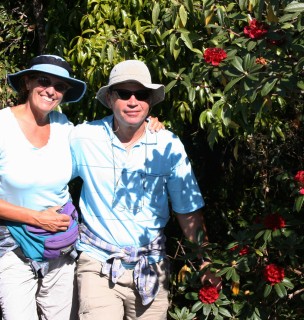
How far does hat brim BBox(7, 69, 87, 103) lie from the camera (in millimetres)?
3596

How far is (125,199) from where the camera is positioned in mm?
3605

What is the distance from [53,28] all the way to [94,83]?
0.70 metres

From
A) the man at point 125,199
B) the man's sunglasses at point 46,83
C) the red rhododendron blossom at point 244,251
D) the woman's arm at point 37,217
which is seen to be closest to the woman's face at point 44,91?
the man's sunglasses at point 46,83

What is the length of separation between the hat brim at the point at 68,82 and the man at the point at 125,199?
158mm

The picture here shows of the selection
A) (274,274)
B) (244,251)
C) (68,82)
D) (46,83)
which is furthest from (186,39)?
(274,274)

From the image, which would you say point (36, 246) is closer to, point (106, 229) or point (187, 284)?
point (106, 229)

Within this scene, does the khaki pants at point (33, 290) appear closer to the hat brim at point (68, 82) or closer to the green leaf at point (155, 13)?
the hat brim at point (68, 82)

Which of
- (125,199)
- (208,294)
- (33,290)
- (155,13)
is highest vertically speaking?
(155,13)

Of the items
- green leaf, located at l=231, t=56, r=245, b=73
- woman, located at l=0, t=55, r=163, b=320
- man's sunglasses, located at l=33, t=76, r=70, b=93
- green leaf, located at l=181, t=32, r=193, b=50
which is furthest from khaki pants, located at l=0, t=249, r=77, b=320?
green leaf, located at l=231, t=56, r=245, b=73

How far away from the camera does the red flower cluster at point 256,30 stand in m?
2.98

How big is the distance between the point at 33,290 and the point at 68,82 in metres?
1.11

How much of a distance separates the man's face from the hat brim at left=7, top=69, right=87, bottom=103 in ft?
0.90

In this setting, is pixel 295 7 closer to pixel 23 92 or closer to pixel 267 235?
pixel 267 235

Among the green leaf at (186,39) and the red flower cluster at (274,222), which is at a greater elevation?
the green leaf at (186,39)
